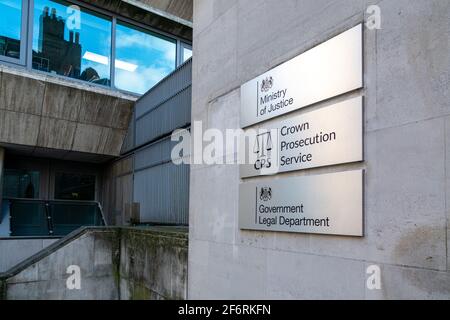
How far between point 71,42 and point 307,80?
9836 millimetres

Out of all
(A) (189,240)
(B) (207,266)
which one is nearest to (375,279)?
(B) (207,266)

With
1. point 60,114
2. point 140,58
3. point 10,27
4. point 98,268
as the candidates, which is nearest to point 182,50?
point 140,58

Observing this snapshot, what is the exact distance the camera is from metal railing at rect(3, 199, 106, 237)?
10.7 metres

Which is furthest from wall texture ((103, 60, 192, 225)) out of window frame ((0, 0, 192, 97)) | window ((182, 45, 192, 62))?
window ((182, 45, 192, 62))

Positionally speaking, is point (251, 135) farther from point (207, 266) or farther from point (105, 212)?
point (105, 212)

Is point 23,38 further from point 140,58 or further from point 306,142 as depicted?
→ point 306,142

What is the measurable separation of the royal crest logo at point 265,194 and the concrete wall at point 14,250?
27.7ft

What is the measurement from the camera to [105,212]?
12.8 metres

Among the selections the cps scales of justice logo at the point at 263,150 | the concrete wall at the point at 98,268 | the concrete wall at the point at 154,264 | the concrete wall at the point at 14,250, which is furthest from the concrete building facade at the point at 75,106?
the cps scales of justice logo at the point at 263,150

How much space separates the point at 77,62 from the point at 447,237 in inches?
432

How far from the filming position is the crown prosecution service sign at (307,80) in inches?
118

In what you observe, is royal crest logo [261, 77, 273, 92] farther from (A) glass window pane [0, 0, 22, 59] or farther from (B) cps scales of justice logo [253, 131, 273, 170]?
(A) glass window pane [0, 0, 22, 59]

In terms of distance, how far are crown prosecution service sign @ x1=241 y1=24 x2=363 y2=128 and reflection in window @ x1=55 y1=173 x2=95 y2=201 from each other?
10114mm

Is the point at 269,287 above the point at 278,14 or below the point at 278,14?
below
